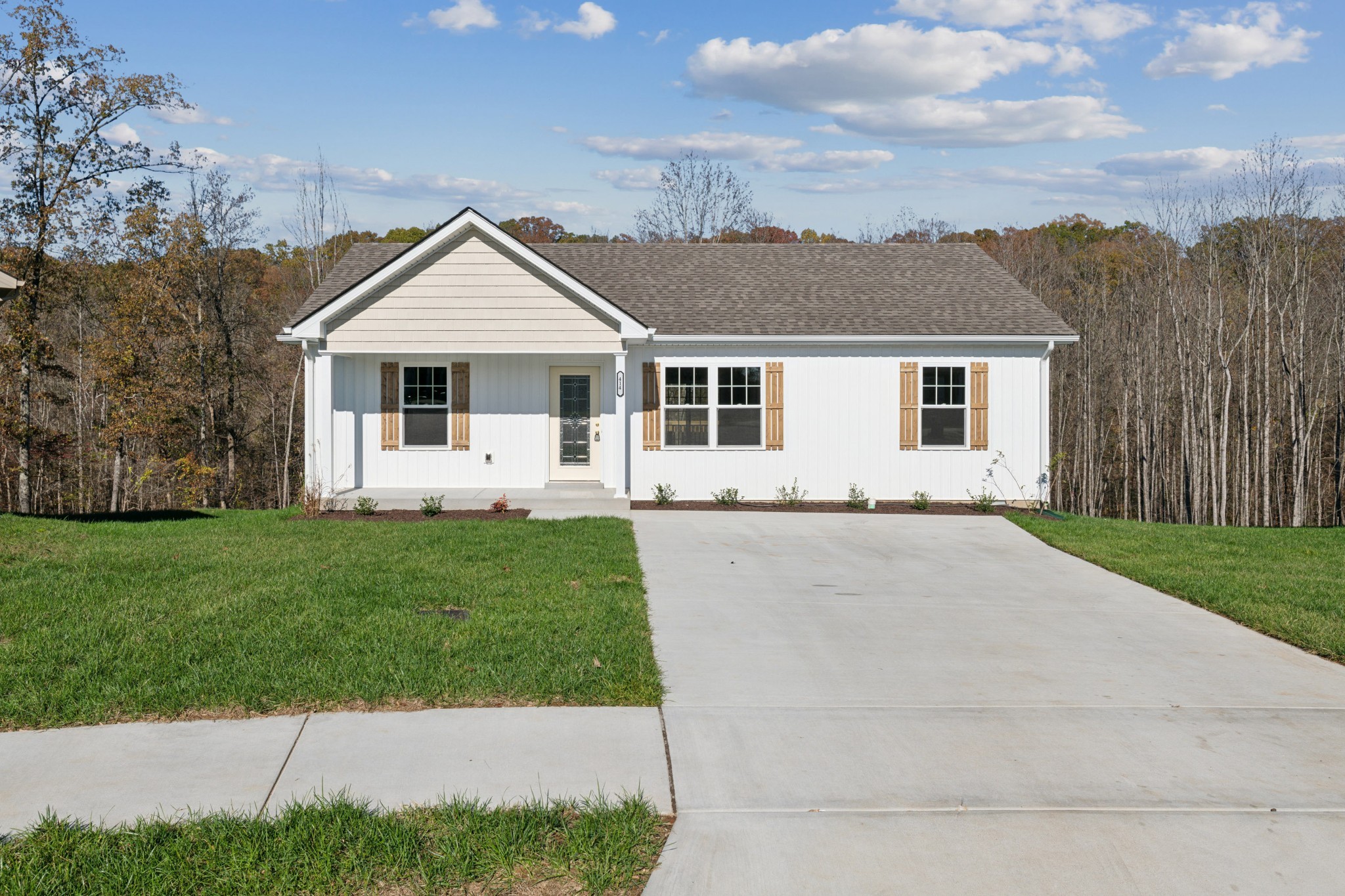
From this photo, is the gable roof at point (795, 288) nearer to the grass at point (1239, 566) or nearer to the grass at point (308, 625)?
the grass at point (1239, 566)

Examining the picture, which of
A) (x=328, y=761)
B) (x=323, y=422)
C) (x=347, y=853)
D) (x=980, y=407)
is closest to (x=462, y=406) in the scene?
(x=323, y=422)

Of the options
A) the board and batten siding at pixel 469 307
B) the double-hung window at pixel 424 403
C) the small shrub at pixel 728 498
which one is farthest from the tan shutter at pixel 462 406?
the small shrub at pixel 728 498

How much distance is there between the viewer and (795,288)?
19.1 m

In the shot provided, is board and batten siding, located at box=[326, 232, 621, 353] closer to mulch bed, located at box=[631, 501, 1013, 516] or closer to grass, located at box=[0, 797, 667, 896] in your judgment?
mulch bed, located at box=[631, 501, 1013, 516]

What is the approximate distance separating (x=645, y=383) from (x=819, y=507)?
365cm

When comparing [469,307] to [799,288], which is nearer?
[469,307]

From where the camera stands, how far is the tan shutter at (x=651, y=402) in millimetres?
17250

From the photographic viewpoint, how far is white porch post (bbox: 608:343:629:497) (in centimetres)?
1638

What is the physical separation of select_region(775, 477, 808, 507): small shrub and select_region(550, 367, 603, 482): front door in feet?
10.8

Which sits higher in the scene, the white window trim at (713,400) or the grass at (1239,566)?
the white window trim at (713,400)

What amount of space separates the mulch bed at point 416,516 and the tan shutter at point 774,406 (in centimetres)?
445

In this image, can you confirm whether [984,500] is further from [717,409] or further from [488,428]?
[488,428]

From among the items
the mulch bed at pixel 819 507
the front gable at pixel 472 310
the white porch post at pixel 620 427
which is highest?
the front gable at pixel 472 310

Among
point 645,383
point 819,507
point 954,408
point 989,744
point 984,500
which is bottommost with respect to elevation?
point 989,744
